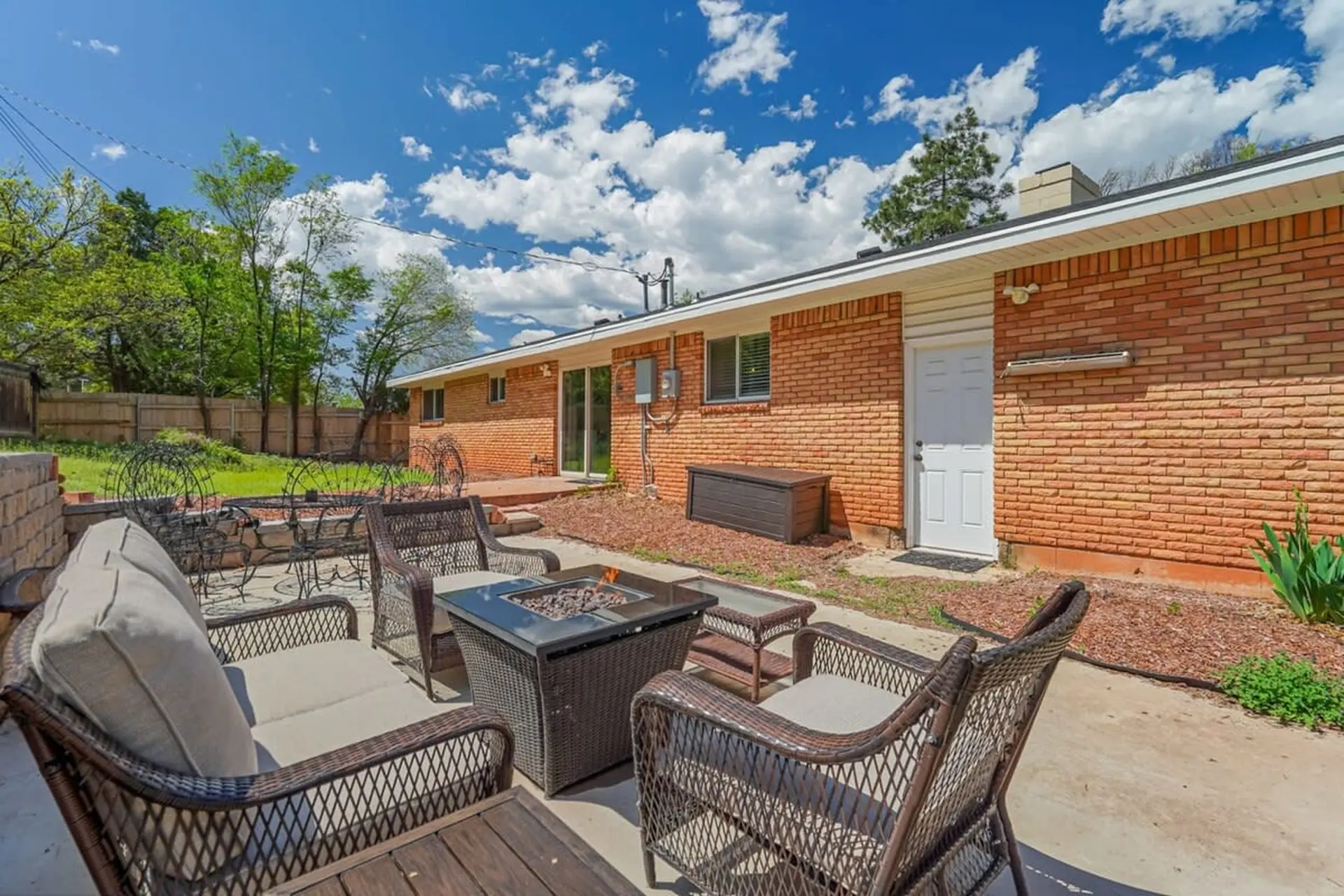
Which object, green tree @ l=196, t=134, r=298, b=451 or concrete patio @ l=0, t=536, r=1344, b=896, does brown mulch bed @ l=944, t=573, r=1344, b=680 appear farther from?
green tree @ l=196, t=134, r=298, b=451

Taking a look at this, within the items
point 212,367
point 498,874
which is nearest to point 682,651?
point 498,874

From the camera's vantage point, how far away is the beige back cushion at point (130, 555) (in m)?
1.64

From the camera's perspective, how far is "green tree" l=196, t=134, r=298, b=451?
57.1 feet

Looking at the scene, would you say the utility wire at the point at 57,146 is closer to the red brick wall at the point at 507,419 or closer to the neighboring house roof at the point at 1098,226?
the red brick wall at the point at 507,419

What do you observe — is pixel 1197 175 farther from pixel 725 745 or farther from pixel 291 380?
pixel 291 380

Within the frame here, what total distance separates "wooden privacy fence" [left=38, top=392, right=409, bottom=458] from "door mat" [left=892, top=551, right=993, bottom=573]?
1111cm

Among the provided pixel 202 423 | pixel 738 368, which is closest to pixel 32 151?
pixel 202 423

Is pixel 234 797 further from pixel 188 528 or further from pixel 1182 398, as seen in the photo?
pixel 1182 398

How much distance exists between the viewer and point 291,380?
20438 mm

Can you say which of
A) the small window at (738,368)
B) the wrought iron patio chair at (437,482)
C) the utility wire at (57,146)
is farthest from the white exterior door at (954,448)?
the utility wire at (57,146)

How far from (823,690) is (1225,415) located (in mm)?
4748

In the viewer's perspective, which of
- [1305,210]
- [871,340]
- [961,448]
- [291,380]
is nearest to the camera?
[1305,210]

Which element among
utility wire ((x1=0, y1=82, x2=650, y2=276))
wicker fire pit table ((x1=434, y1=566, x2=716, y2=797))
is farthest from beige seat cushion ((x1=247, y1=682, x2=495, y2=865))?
utility wire ((x1=0, y1=82, x2=650, y2=276))

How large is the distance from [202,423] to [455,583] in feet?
59.8
